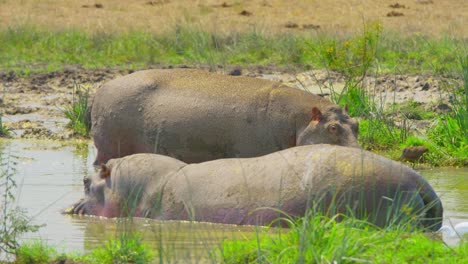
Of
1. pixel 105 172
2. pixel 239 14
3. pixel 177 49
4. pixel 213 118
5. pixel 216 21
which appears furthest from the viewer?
pixel 239 14

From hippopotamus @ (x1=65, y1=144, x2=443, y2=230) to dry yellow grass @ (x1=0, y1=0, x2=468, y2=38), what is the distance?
1301 centimetres

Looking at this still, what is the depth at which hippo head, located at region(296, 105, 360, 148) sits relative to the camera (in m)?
8.66

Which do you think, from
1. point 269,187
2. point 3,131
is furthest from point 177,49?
point 269,187

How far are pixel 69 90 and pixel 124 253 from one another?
352 inches

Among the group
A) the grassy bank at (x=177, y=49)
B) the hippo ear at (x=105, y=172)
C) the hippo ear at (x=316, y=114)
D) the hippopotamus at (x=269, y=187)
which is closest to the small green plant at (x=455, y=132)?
the hippo ear at (x=316, y=114)

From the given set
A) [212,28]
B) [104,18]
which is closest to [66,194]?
[212,28]

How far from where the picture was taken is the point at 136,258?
5.68 metres

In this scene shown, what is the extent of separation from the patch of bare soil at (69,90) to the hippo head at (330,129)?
2798mm

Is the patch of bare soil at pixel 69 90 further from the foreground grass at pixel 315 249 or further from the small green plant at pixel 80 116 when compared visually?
the foreground grass at pixel 315 249

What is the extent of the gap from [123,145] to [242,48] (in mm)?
8709

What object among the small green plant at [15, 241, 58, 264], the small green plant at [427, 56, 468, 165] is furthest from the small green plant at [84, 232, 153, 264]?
the small green plant at [427, 56, 468, 165]

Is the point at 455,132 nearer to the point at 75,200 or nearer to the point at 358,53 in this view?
the point at 358,53

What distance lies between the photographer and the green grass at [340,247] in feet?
17.1

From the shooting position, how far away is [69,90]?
47.4 ft
